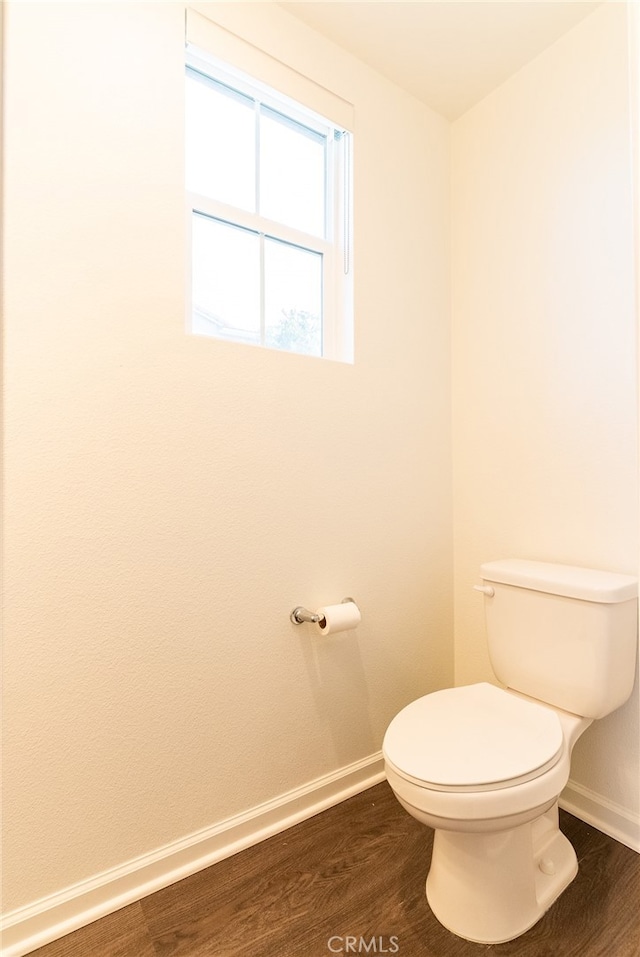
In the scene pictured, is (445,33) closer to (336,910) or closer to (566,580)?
(566,580)

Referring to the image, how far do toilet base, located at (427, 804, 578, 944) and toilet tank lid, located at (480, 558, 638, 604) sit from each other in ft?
1.90

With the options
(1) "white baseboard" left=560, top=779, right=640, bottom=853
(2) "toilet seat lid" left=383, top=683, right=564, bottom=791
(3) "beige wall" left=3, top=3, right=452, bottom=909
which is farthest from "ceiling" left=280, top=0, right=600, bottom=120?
(1) "white baseboard" left=560, top=779, right=640, bottom=853

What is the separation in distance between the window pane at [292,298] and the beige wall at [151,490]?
0.14m

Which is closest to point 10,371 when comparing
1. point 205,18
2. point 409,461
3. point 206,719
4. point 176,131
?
point 176,131

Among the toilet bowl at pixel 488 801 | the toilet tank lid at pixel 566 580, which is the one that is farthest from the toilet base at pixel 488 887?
the toilet tank lid at pixel 566 580

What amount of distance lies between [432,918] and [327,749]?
1.63 ft

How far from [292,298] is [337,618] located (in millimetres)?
1031

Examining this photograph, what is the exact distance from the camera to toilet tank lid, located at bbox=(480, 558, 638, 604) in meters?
1.23

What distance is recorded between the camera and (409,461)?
5.74 ft

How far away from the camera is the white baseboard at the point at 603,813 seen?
1337mm

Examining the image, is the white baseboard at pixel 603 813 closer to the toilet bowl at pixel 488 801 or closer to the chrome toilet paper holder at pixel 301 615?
the toilet bowl at pixel 488 801

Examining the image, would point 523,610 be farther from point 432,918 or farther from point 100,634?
point 100,634

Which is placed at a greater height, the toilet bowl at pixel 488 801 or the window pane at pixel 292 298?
the window pane at pixel 292 298

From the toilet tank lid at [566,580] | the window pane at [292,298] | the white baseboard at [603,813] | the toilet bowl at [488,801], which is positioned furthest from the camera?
the window pane at [292,298]
